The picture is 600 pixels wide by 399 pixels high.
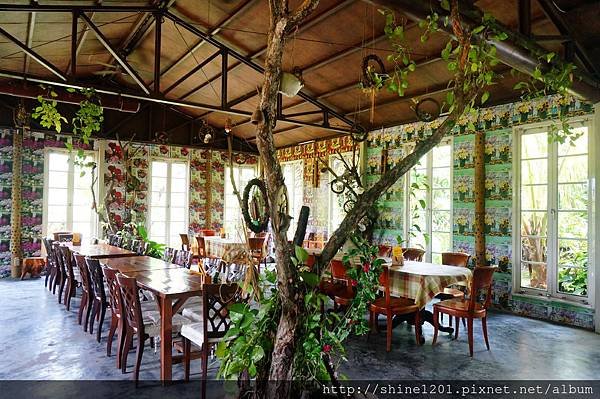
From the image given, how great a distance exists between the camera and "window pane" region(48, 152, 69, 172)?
952cm

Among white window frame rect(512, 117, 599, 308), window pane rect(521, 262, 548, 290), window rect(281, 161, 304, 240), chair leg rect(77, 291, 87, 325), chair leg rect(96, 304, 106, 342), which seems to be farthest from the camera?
Answer: window rect(281, 161, 304, 240)

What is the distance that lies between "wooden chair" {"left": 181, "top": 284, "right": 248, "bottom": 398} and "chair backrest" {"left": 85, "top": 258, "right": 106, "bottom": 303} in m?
1.51

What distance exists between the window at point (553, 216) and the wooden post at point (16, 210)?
33.2ft

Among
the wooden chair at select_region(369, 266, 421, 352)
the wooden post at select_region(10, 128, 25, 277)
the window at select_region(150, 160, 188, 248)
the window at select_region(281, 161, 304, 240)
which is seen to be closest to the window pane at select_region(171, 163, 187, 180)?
the window at select_region(150, 160, 188, 248)

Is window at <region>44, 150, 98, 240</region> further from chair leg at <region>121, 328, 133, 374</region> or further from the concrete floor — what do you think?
chair leg at <region>121, 328, 133, 374</region>

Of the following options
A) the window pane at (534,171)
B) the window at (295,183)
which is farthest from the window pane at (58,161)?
the window pane at (534,171)

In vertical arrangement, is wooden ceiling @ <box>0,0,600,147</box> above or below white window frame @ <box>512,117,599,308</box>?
above

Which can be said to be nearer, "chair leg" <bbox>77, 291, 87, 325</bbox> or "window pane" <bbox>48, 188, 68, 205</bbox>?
"chair leg" <bbox>77, 291, 87, 325</bbox>

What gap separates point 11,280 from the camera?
8.55 m

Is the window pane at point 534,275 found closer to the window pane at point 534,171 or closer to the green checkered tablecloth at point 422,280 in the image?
the window pane at point 534,171

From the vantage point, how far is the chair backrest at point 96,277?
445cm

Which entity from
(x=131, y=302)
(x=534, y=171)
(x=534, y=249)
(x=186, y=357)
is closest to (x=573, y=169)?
(x=534, y=171)

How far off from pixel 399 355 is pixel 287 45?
17.0ft

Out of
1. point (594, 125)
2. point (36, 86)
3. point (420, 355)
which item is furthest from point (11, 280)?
point (594, 125)
